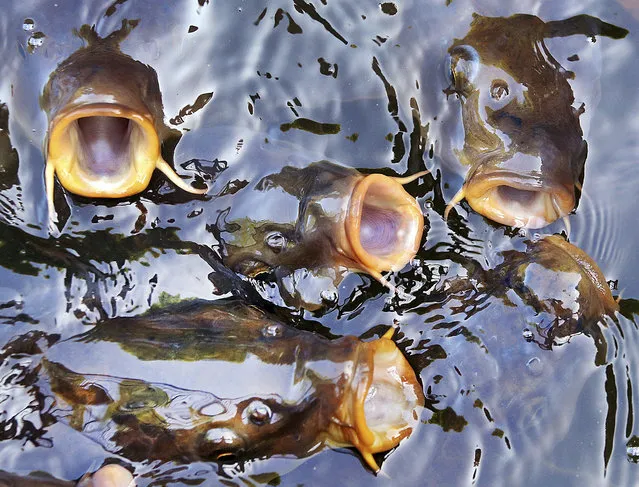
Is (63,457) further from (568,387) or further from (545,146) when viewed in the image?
(545,146)

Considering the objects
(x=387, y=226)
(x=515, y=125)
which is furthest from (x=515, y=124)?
(x=387, y=226)

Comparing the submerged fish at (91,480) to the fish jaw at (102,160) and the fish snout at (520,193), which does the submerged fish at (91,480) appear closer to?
the fish jaw at (102,160)

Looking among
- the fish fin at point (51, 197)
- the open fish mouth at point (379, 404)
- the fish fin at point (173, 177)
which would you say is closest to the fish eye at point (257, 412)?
the open fish mouth at point (379, 404)

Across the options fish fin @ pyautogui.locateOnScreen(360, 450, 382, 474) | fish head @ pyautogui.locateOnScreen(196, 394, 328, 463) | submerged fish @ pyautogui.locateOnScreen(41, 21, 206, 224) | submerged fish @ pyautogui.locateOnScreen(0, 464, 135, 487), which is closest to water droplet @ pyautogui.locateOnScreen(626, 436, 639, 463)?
fish fin @ pyautogui.locateOnScreen(360, 450, 382, 474)

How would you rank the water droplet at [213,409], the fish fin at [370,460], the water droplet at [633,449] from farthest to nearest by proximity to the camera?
1. the water droplet at [633,449]
2. the fish fin at [370,460]
3. the water droplet at [213,409]

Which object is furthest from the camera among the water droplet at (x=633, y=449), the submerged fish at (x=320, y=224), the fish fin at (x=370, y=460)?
the water droplet at (x=633, y=449)

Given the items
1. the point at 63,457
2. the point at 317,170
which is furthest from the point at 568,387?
the point at 63,457
